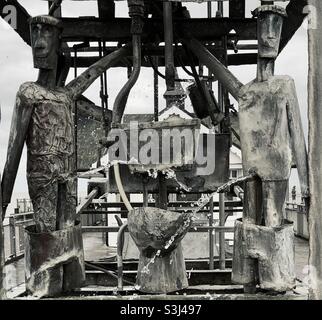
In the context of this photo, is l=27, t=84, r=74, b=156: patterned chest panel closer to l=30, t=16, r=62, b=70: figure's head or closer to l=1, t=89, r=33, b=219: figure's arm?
l=1, t=89, r=33, b=219: figure's arm

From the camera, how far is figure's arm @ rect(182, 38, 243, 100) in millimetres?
3676

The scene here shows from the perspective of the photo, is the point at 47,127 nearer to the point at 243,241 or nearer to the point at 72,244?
the point at 72,244

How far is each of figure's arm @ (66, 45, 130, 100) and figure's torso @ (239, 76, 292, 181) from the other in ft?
3.64

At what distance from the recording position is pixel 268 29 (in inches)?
137

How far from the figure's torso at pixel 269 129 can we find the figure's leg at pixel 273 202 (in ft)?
0.15

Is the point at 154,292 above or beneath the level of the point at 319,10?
beneath

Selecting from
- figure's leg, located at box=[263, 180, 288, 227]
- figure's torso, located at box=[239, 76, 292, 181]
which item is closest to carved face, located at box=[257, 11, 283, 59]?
figure's torso, located at box=[239, 76, 292, 181]

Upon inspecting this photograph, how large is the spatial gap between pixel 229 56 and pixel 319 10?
7.79 ft

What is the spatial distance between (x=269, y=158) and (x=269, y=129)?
0.18 metres

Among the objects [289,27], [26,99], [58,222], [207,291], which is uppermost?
[289,27]

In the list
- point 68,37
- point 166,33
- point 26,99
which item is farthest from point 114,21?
point 26,99

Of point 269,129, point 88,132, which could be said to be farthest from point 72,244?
point 88,132

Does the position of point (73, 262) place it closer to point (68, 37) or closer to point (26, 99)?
point (26, 99)

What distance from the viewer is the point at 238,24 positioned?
468 cm
